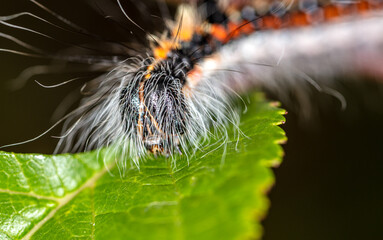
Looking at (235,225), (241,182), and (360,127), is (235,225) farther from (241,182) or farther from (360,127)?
(360,127)

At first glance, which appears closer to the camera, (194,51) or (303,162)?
(194,51)

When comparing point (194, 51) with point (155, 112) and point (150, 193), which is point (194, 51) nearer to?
point (155, 112)

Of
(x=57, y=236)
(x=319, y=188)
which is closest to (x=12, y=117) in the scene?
(x=57, y=236)

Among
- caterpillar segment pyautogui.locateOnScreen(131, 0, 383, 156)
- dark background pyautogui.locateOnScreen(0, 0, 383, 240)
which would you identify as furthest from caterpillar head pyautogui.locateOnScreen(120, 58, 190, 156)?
dark background pyautogui.locateOnScreen(0, 0, 383, 240)

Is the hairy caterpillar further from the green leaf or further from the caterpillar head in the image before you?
the green leaf

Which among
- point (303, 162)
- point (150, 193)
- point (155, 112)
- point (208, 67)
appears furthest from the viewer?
point (303, 162)

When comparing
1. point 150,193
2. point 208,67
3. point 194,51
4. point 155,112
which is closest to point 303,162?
point 208,67
